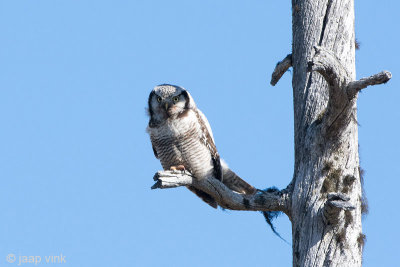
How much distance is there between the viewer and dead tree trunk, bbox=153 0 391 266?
388 cm

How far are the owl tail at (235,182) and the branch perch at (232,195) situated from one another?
97 cm

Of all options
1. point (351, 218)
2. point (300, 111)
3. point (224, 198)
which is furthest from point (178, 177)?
point (351, 218)

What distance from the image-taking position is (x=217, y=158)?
6.07m

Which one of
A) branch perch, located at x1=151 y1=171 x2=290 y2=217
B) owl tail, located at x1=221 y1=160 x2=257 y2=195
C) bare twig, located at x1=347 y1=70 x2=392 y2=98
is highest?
owl tail, located at x1=221 y1=160 x2=257 y2=195

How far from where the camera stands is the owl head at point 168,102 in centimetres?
592

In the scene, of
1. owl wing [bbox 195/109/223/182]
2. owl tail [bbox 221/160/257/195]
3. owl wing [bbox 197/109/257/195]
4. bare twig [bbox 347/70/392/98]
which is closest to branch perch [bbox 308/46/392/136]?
bare twig [bbox 347/70/392/98]

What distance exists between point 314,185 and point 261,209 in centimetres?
53

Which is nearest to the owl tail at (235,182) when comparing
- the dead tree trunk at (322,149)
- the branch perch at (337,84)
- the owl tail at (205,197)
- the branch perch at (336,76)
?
the owl tail at (205,197)

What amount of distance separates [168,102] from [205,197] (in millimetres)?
995

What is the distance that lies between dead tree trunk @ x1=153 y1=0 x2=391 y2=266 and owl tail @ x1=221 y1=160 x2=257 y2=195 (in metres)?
1.08

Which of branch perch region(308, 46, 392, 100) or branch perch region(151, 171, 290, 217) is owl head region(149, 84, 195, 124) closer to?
branch perch region(151, 171, 290, 217)

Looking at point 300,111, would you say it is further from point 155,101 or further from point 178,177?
point 155,101

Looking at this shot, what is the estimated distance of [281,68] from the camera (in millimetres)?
4617

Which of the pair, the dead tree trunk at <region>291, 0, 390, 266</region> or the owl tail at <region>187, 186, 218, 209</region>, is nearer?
the dead tree trunk at <region>291, 0, 390, 266</region>
